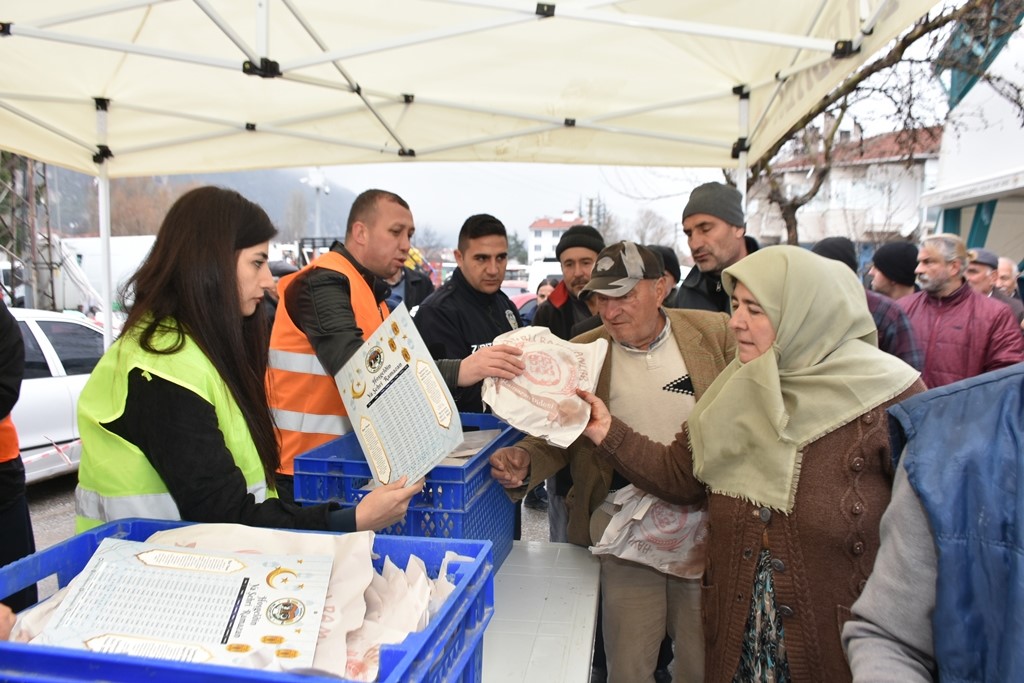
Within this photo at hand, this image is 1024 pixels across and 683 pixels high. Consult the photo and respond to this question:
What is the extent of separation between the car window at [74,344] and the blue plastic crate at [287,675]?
6103 millimetres

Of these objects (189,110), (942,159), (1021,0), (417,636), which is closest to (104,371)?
(417,636)

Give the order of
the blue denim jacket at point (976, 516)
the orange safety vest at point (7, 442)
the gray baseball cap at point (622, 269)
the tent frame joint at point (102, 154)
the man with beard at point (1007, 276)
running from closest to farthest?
the blue denim jacket at point (976, 516) → the gray baseball cap at point (622, 269) → the orange safety vest at point (7, 442) → the tent frame joint at point (102, 154) → the man with beard at point (1007, 276)

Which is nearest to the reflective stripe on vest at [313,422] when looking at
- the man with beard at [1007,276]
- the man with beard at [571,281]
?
the man with beard at [571,281]

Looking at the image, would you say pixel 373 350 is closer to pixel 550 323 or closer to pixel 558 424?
pixel 558 424

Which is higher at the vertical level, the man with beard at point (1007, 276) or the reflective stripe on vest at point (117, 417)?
the man with beard at point (1007, 276)

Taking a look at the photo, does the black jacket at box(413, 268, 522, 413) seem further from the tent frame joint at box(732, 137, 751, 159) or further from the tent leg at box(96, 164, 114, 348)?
the tent leg at box(96, 164, 114, 348)

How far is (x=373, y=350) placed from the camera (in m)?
1.64

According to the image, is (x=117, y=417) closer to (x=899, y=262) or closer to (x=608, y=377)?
(x=608, y=377)

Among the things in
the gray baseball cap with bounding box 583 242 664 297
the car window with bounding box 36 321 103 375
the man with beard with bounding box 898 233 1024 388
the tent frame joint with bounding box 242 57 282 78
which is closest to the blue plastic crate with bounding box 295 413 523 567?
the gray baseball cap with bounding box 583 242 664 297

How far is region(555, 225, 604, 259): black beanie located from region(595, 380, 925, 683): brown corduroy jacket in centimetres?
235

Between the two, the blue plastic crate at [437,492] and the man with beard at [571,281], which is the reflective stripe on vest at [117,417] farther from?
the man with beard at [571,281]

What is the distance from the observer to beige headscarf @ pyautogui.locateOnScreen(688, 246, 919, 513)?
1.68 metres

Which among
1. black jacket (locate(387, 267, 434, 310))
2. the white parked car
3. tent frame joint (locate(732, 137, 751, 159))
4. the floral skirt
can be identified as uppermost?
tent frame joint (locate(732, 137, 751, 159))

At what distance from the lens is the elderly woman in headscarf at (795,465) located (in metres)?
1.67
